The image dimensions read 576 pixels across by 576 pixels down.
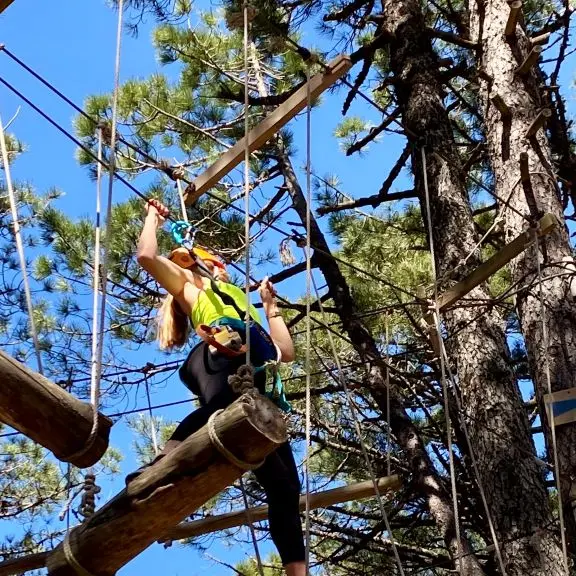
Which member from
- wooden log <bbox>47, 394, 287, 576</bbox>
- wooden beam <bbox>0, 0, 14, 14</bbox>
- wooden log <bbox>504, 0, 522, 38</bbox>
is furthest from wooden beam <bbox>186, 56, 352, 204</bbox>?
wooden log <bbox>47, 394, 287, 576</bbox>

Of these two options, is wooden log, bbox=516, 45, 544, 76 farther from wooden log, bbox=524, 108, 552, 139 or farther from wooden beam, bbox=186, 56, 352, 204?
wooden beam, bbox=186, 56, 352, 204

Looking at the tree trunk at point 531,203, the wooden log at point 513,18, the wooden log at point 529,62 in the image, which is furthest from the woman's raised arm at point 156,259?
the wooden log at point 513,18

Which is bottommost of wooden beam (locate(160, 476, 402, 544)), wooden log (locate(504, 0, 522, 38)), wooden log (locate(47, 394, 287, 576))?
wooden log (locate(47, 394, 287, 576))

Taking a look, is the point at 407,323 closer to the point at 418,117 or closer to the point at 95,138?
the point at 418,117

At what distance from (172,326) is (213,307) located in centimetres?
19

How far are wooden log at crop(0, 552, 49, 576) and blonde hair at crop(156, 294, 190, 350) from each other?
69 cm

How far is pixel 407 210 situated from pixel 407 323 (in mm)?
648

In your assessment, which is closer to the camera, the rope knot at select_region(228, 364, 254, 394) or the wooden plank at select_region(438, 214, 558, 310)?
the rope knot at select_region(228, 364, 254, 394)

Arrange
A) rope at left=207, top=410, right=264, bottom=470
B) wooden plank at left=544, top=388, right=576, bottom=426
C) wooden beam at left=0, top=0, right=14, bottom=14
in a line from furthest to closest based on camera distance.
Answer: wooden plank at left=544, top=388, right=576, bottom=426 < wooden beam at left=0, top=0, right=14, bottom=14 < rope at left=207, top=410, right=264, bottom=470

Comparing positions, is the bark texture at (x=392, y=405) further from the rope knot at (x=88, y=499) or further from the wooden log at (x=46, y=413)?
the wooden log at (x=46, y=413)

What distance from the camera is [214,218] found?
442cm

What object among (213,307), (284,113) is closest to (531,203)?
(284,113)

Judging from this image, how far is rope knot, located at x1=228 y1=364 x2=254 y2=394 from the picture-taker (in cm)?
178

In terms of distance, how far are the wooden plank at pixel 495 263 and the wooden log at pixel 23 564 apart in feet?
4.55
